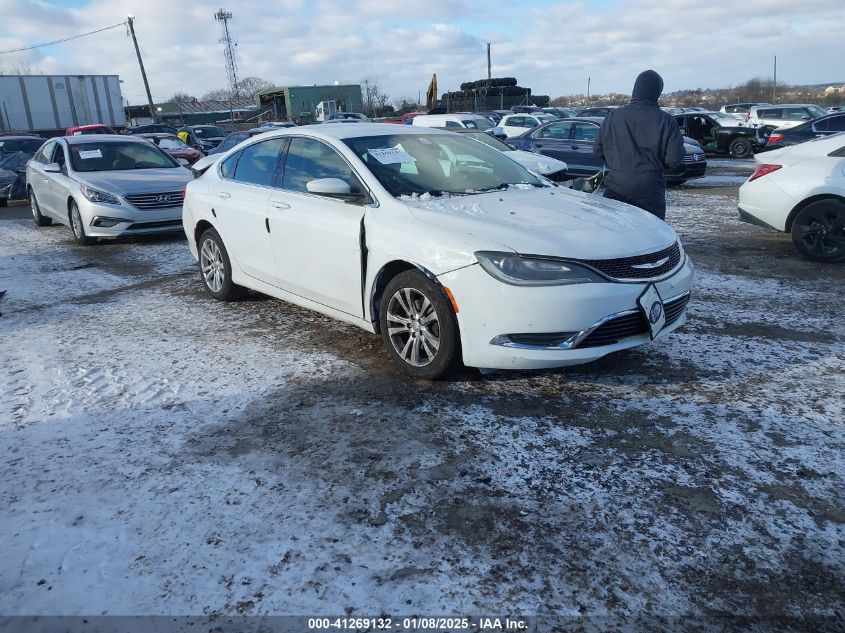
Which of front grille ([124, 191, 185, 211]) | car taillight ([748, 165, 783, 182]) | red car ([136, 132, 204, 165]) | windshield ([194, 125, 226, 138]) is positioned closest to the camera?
car taillight ([748, 165, 783, 182])

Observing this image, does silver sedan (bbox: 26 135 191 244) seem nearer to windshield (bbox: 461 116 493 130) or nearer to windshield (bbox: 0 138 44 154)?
windshield (bbox: 0 138 44 154)

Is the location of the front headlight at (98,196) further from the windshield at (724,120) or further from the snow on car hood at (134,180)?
the windshield at (724,120)

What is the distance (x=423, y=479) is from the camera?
303 centimetres

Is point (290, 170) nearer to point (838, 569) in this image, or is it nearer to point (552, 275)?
point (552, 275)

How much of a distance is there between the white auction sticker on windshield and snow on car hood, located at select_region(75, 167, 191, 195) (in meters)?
5.72

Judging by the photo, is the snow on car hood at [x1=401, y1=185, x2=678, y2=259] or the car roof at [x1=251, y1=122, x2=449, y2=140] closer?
Result: the snow on car hood at [x1=401, y1=185, x2=678, y2=259]

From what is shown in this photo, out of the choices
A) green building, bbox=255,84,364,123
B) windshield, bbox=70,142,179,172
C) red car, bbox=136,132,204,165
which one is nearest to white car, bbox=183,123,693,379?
windshield, bbox=70,142,179,172

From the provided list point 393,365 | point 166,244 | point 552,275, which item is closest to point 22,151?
point 166,244

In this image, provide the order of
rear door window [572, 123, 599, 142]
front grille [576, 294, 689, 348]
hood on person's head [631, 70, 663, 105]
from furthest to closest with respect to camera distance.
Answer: rear door window [572, 123, 599, 142] → hood on person's head [631, 70, 663, 105] → front grille [576, 294, 689, 348]

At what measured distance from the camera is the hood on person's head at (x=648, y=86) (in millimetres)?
5457

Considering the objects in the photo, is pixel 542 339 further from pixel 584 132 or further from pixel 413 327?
pixel 584 132

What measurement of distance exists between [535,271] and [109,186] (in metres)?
7.62

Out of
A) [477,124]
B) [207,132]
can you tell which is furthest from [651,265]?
[207,132]

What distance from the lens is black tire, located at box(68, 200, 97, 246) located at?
933 centimetres
